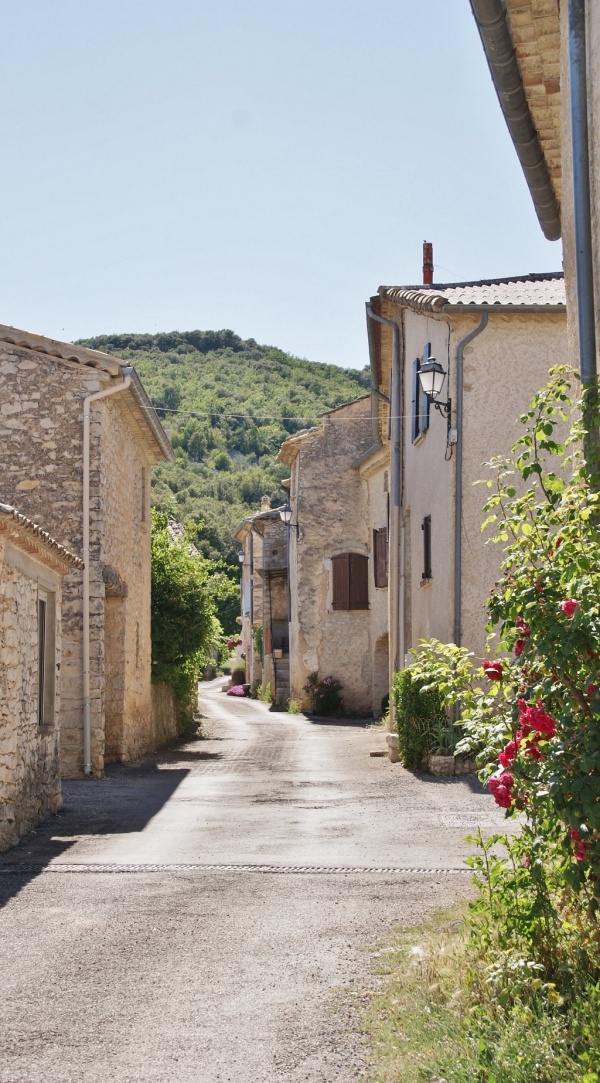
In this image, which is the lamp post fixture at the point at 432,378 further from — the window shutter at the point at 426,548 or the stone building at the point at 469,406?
the window shutter at the point at 426,548

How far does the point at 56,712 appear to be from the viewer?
11.1m

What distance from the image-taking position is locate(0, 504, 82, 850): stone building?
28.8 feet

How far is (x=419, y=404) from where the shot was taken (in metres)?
17.3

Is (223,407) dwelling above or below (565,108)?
above

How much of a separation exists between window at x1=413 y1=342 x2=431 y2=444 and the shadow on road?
593 centimetres

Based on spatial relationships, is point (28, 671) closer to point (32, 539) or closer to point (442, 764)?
point (32, 539)

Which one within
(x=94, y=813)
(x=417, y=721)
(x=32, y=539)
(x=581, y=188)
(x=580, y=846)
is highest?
(x=581, y=188)

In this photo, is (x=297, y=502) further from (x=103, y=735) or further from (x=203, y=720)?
(x=103, y=735)

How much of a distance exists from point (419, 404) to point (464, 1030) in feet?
45.1

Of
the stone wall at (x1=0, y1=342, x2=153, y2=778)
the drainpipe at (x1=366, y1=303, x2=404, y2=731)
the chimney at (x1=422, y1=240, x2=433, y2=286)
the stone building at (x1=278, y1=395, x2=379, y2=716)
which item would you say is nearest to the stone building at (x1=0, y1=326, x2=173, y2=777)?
the stone wall at (x1=0, y1=342, x2=153, y2=778)

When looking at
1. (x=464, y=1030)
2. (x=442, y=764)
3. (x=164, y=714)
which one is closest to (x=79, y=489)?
(x=442, y=764)

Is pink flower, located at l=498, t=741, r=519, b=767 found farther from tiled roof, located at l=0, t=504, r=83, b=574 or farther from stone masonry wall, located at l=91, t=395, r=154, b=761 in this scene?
stone masonry wall, located at l=91, t=395, r=154, b=761

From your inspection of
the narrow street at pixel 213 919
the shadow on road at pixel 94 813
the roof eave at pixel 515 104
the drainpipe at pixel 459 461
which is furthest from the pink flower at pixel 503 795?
the drainpipe at pixel 459 461

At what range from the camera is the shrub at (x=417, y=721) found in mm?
13938
